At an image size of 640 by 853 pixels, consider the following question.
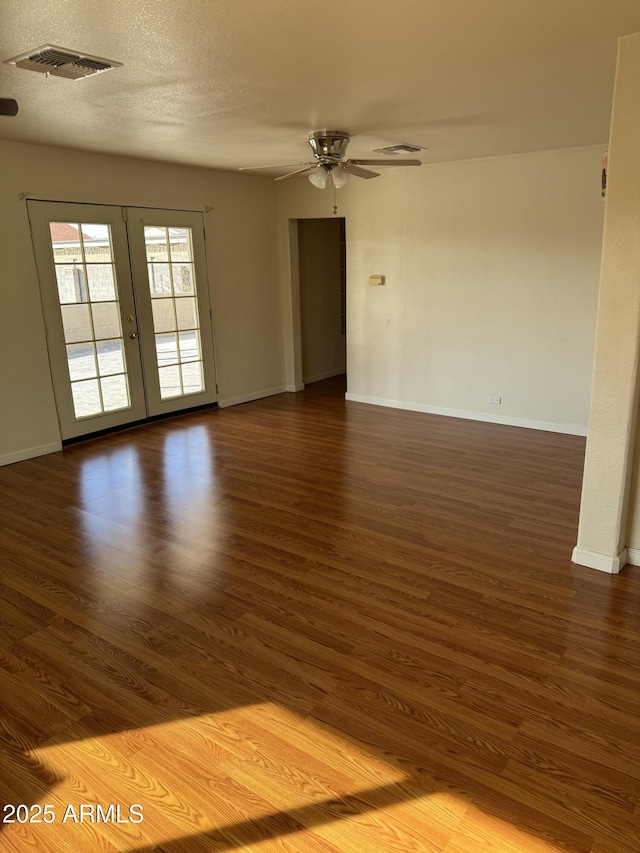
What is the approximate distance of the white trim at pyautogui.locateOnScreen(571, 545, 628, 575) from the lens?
3.18 meters

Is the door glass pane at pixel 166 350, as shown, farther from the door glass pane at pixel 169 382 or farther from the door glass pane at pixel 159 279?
the door glass pane at pixel 159 279

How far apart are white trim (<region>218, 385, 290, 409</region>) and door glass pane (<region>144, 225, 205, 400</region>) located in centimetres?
52

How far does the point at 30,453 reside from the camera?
17.4ft

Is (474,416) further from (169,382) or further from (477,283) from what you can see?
(169,382)

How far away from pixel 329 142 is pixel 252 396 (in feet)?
11.9

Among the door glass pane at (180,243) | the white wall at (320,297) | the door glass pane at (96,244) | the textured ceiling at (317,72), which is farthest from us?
the white wall at (320,297)

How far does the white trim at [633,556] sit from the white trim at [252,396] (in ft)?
16.2

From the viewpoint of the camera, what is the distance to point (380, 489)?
4.43 m

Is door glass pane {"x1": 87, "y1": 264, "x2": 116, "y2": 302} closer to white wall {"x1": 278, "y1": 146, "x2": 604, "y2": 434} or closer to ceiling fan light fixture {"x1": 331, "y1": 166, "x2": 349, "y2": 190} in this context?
ceiling fan light fixture {"x1": 331, "y1": 166, "x2": 349, "y2": 190}

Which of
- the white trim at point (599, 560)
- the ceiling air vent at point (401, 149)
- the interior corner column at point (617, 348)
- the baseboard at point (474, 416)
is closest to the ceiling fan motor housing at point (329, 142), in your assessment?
the ceiling air vent at point (401, 149)

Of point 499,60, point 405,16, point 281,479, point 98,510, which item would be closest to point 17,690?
point 98,510

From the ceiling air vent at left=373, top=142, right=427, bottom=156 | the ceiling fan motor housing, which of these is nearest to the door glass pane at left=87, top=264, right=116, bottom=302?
the ceiling fan motor housing

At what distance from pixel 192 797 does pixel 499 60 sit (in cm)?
355

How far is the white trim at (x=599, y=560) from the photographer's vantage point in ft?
10.4
